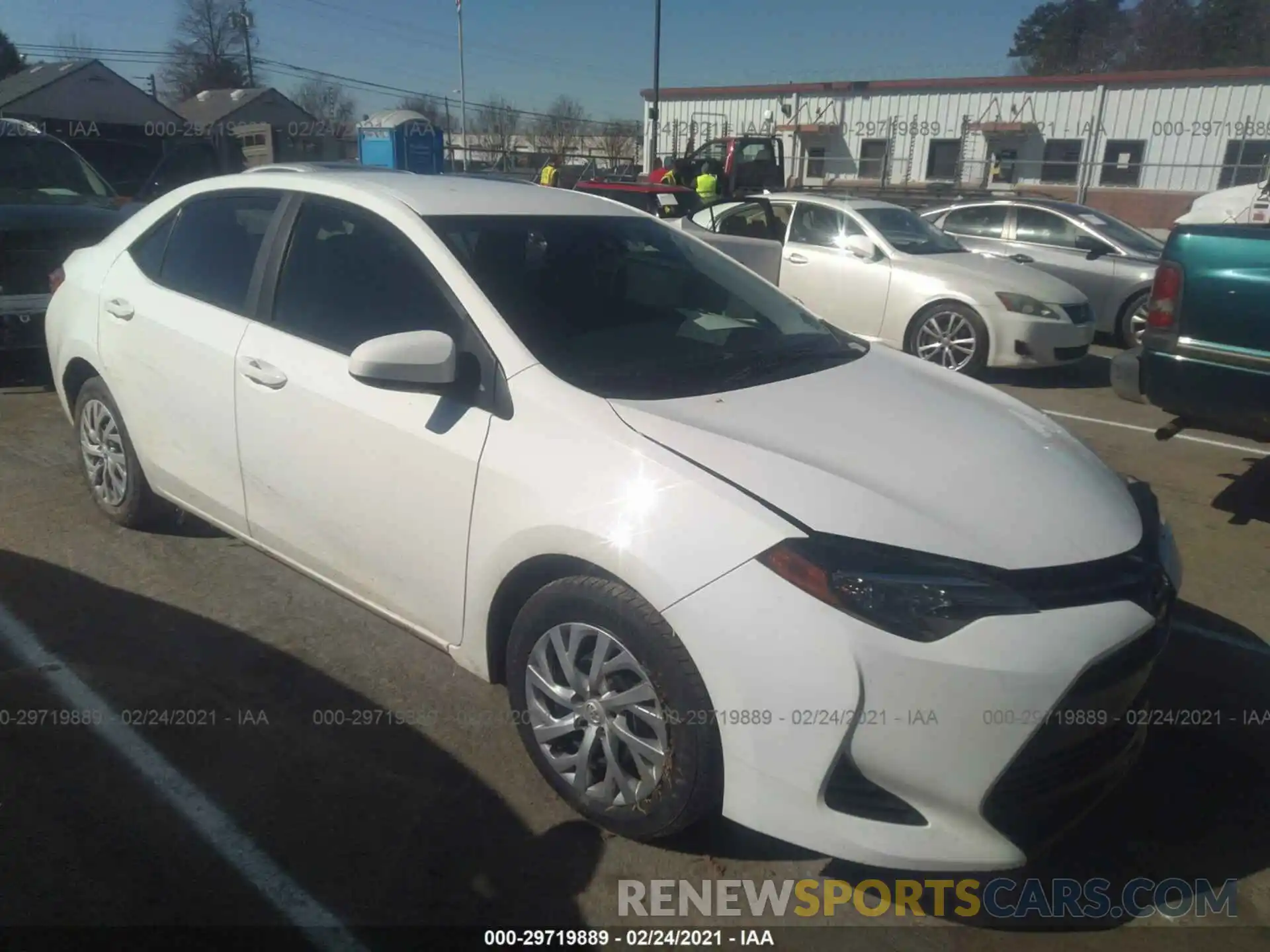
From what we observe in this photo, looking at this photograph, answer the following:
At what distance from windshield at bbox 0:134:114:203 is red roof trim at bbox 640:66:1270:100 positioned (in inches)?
1074

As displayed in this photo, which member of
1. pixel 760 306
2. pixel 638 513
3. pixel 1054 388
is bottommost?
pixel 1054 388

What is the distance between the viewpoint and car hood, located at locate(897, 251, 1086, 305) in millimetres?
8203

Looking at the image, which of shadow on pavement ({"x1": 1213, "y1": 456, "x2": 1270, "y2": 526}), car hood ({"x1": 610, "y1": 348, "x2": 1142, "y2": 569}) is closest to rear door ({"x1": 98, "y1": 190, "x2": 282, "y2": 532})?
car hood ({"x1": 610, "y1": 348, "x2": 1142, "y2": 569})

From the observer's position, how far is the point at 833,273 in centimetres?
884

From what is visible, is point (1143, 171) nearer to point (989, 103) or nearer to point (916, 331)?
point (989, 103)

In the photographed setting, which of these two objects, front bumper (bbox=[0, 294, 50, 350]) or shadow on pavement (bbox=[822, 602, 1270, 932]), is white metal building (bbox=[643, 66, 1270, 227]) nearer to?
front bumper (bbox=[0, 294, 50, 350])

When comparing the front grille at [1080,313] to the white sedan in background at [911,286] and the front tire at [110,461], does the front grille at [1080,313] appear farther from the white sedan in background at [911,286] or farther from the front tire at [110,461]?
the front tire at [110,461]

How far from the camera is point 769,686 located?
2178mm

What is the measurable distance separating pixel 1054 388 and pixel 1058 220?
308 cm

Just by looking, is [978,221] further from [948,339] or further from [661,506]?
[661,506]

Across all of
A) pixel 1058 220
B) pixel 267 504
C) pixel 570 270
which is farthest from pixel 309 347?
pixel 1058 220

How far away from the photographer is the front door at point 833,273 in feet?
28.2

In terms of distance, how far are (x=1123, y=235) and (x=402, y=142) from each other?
15937 millimetres

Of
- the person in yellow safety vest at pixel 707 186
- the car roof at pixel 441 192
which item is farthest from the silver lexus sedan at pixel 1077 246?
the car roof at pixel 441 192
